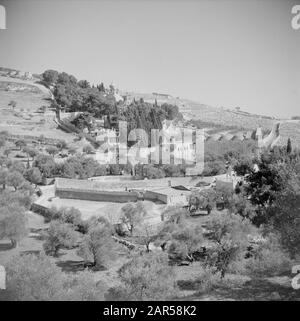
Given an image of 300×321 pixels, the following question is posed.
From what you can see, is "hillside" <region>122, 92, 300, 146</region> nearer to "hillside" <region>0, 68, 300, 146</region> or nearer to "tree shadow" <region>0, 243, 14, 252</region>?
"hillside" <region>0, 68, 300, 146</region>

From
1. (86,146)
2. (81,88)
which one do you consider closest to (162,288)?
(86,146)

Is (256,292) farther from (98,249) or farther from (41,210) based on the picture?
(41,210)

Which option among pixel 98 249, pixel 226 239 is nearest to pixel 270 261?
pixel 226 239

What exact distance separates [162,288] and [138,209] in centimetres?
477

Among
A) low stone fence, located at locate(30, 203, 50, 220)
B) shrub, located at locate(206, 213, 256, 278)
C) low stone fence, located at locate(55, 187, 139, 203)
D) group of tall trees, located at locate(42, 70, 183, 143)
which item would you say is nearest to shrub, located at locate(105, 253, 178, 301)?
shrub, located at locate(206, 213, 256, 278)

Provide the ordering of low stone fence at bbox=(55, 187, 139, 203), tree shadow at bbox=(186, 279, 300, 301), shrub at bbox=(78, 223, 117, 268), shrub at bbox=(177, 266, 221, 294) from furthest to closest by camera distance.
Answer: low stone fence at bbox=(55, 187, 139, 203) < shrub at bbox=(78, 223, 117, 268) < shrub at bbox=(177, 266, 221, 294) < tree shadow at bbox=(186, 279, 300, 301)

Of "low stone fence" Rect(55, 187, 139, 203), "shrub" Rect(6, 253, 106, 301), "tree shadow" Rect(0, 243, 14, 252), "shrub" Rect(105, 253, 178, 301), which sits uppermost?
"low stone fence" Rect(55, 187, 139, 203)

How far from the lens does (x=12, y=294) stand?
18.3ft

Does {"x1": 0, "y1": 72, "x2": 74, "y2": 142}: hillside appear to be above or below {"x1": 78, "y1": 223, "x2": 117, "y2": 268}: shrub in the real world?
above

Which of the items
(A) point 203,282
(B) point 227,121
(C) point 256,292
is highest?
(B) point 227,121

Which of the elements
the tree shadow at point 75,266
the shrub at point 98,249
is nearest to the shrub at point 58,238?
the tree shadow at point 75,266

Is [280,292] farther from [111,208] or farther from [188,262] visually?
[111,208]

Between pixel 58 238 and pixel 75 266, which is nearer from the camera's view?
pixel 75 266

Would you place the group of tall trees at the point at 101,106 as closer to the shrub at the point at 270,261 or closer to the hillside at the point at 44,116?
the hillside at the point at 44,116
